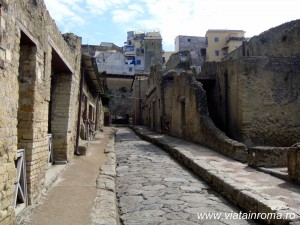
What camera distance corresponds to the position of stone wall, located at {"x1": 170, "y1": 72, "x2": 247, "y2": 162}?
29.9 ft

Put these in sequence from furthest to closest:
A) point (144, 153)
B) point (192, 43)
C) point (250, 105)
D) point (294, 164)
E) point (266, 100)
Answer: point (192, 43), point (266, 100), point (250, 105), point (144, 153), point (294, 164)

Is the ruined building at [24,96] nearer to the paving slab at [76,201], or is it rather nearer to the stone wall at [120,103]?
the paving slab at [76,201]

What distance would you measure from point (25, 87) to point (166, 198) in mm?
2865

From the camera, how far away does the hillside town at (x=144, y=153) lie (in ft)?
12.9

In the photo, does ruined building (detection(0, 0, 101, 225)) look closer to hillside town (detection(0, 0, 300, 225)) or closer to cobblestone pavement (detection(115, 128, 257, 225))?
hillside town (detection(0, 0, 300, 225))

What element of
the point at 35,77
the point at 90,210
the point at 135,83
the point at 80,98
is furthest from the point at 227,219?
the point at 135,83

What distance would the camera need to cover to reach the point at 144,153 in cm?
1098

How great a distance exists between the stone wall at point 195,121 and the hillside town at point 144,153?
0.04 m

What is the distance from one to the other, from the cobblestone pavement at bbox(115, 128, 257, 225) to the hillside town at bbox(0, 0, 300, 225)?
0.06 feet

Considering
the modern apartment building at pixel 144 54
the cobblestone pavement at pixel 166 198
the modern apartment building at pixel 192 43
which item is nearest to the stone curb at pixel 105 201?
the cobblestone pavement at pixel 166 198

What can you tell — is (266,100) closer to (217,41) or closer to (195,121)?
(195,121)

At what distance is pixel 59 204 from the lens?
4531 millimetres

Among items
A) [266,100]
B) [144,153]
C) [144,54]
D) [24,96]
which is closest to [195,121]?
[144,153]

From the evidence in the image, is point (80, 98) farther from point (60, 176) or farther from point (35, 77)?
point (35, 77)
